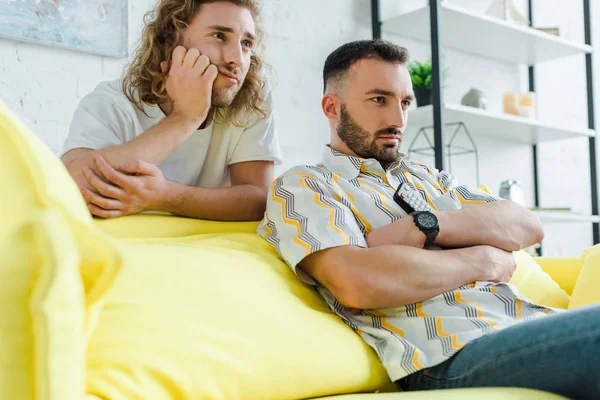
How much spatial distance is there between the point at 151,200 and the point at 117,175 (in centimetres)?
8

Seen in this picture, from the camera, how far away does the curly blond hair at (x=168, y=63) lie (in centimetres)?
155

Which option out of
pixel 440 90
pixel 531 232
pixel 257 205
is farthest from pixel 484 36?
pixel 257 205

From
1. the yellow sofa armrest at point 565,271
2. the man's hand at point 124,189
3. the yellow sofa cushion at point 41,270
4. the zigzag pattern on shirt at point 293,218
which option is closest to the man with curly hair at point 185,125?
the man's hand at point 124,189

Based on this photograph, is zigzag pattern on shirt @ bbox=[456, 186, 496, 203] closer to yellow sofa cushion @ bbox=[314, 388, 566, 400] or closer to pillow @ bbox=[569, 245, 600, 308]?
pillow @ bbox=[569, 245, 600, 308]

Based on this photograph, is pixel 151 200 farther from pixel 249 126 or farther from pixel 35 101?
pixel 35 101

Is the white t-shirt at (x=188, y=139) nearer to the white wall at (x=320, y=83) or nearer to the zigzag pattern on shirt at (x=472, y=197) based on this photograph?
the zigzag pattern on shirt at (x=472, y=197)

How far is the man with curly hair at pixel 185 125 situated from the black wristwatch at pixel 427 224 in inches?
15.2

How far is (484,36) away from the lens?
3.24 meters

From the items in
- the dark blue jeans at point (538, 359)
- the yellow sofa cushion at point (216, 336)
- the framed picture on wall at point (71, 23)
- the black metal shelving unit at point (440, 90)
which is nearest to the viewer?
the yellow sofa cushion at point (216, 336)

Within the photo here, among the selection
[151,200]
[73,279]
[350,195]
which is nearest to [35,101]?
[151,200]

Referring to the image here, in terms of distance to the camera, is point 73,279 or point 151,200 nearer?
point 73,279

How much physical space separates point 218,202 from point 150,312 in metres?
0.55

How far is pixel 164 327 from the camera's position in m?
0.88

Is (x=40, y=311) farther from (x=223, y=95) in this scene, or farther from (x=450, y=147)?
(x=450, y=147)
